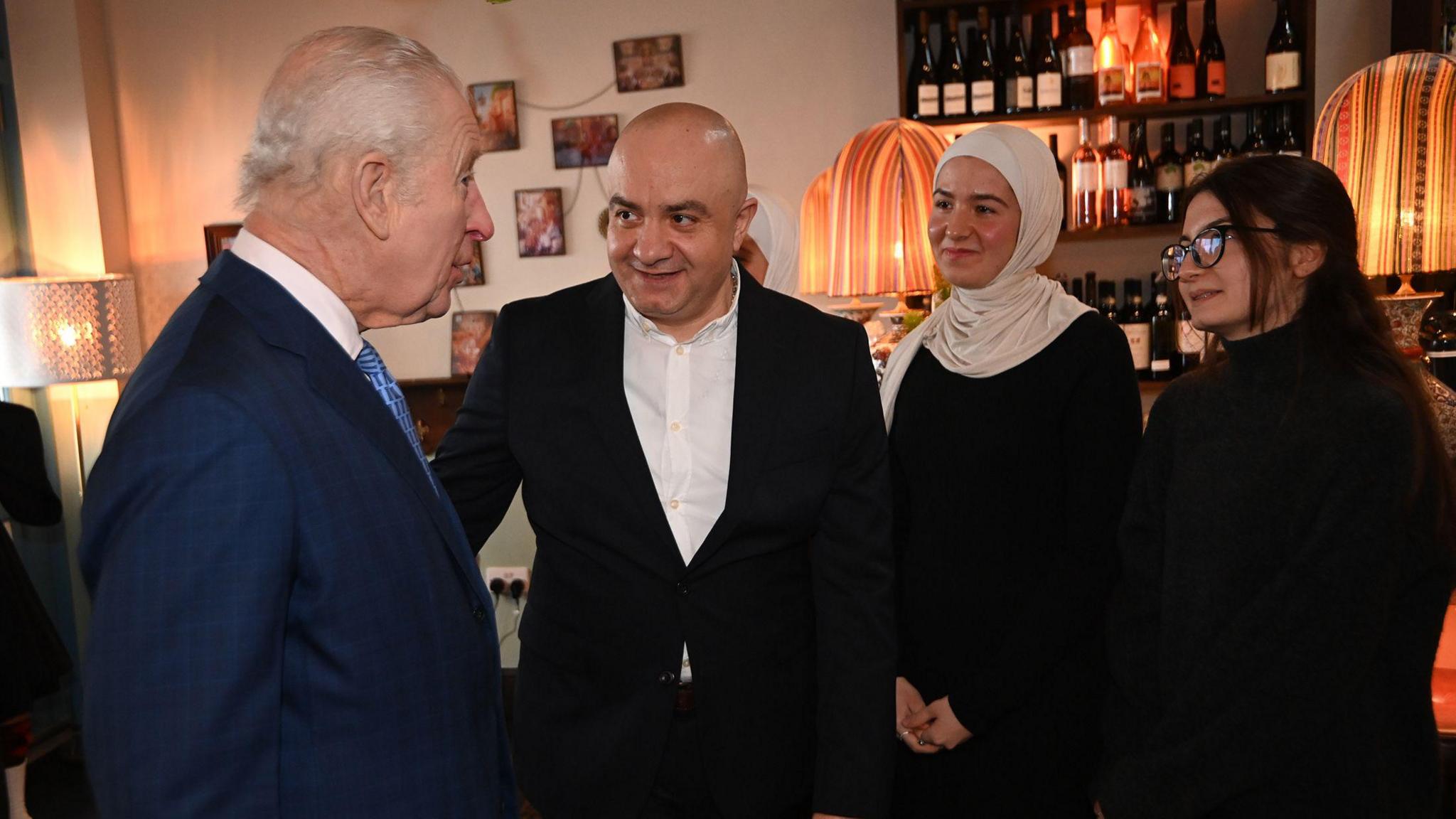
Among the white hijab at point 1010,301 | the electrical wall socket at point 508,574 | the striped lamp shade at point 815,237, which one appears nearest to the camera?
the white hijab at point 1010,301

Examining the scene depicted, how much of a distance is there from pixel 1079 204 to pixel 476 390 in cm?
295

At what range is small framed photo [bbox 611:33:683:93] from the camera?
14.8 feet

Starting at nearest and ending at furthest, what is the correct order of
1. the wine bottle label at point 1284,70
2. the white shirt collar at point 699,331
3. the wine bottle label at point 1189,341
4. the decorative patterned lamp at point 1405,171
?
1. the white shirt collar at point 699,331
2. the decorative patterned lamp at point 1405,171
3. the wine bottle label at point 1189,341
4. the wine bottle label at point 1284,70

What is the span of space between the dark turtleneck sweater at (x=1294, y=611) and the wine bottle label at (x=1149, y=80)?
8.32 feet

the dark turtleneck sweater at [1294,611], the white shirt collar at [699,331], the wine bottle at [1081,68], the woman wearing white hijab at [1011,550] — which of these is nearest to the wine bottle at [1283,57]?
the wine bottle at [1081,68]

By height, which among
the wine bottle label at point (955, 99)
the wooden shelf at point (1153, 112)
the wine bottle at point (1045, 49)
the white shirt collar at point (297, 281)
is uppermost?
the wine bottle at point (1045, 49)

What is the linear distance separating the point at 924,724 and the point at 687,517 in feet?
2.05

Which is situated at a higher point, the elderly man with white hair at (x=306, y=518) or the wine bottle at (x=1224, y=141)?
the wine bottle at (x=1224, y=141)

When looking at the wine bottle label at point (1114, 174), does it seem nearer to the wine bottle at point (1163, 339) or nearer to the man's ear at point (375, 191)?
the wine bottle at point (1163, 339)

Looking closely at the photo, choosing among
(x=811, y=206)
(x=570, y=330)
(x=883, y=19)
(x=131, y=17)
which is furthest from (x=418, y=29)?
(x=570, y=330)

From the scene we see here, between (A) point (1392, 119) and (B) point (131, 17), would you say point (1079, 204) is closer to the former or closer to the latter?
(A) point (1392, 119)

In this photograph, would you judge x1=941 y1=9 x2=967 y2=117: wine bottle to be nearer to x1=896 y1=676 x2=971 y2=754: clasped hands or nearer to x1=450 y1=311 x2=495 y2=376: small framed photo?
x1=450 y1=311 x2=495 y2=376: small framed photo

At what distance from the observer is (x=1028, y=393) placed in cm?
185

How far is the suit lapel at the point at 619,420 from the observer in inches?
60.7
